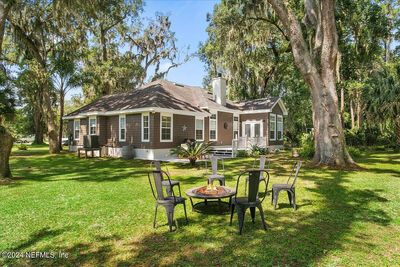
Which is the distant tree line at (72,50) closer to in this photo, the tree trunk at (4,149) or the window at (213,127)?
the tree trunk at (4,149)

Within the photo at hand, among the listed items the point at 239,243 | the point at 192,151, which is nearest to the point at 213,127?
the point at 192,151

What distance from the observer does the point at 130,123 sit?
17.8 metres

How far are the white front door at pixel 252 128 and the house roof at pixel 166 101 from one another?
124 centimetres

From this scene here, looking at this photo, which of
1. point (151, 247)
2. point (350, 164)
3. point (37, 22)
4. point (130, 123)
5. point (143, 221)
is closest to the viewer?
point (151, 247)

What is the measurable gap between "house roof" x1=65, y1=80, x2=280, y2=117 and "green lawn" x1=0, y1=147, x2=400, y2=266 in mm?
10006

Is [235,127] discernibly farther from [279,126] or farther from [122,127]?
[122,127]

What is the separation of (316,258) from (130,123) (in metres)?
15.5

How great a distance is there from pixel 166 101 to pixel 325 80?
9472 millimetres

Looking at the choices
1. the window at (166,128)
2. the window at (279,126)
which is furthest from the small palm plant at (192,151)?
the window at (279,126)

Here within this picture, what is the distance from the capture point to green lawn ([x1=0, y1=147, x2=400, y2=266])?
3811mm

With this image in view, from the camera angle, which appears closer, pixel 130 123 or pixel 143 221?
pixel 143 221

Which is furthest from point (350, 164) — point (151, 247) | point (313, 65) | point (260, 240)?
point (151, 247)

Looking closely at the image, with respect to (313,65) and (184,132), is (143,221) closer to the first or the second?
(313,65)

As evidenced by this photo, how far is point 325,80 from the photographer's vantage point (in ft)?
41.3
